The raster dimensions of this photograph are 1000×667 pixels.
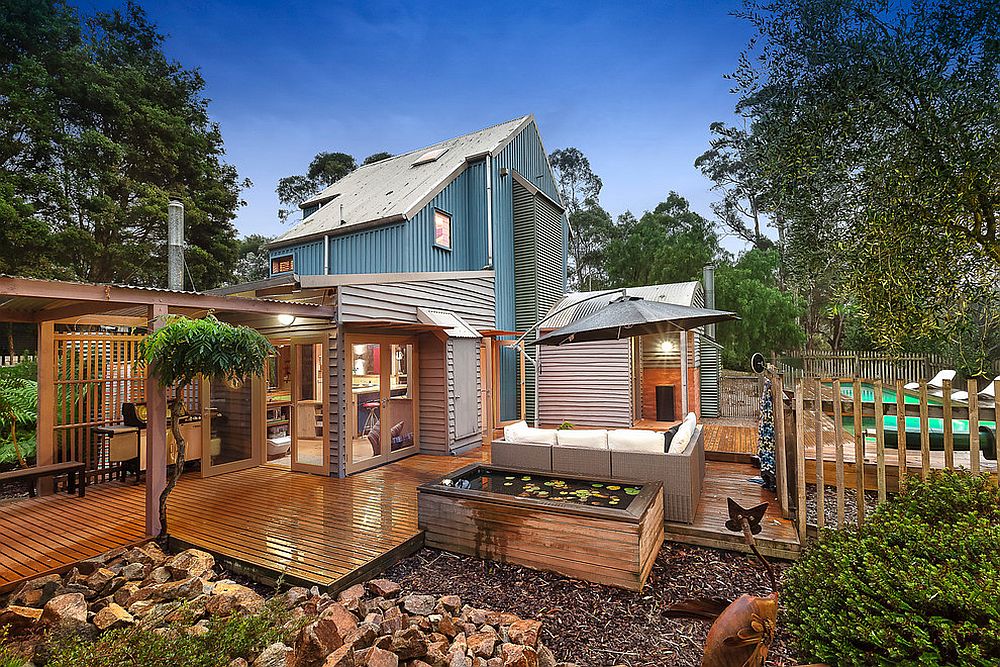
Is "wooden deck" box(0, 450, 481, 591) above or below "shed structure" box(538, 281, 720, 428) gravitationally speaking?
below

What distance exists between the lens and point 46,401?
6148mm

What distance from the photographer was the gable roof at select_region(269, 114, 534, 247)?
10797 mm

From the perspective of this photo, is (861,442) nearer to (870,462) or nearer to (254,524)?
(870,462)

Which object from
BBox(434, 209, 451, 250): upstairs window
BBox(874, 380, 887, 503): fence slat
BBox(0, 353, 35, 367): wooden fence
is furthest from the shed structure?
BBox(0, 353, 35, 367): wooden fence

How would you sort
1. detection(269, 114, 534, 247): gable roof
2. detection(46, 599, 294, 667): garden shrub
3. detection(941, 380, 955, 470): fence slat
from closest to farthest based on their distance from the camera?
detection(46, 599, 294, 667): garden shrub → detection(941, 380, 955, 470): fence slat → detection(269, 114, 534, 247): gable roof

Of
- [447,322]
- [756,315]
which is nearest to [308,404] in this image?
[447,322]

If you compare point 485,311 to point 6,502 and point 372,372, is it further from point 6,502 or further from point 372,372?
point 6,502

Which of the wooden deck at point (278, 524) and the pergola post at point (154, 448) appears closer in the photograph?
the wooden deck at point (278, 524)

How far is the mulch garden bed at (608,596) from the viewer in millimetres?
3035

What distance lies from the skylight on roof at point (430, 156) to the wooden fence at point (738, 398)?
10520 millimetres

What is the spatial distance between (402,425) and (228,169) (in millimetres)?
16494

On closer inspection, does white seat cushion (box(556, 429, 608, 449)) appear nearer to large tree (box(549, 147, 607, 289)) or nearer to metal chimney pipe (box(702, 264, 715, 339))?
metal chimney pipe (box(702, 264, 715, 339))

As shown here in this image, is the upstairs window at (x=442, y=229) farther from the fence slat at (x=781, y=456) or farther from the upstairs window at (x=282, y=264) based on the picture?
the fence slat at (x=781, y=456)

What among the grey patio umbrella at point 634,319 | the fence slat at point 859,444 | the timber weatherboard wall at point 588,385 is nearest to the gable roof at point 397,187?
the timber weatherboard wall at point 588,385
